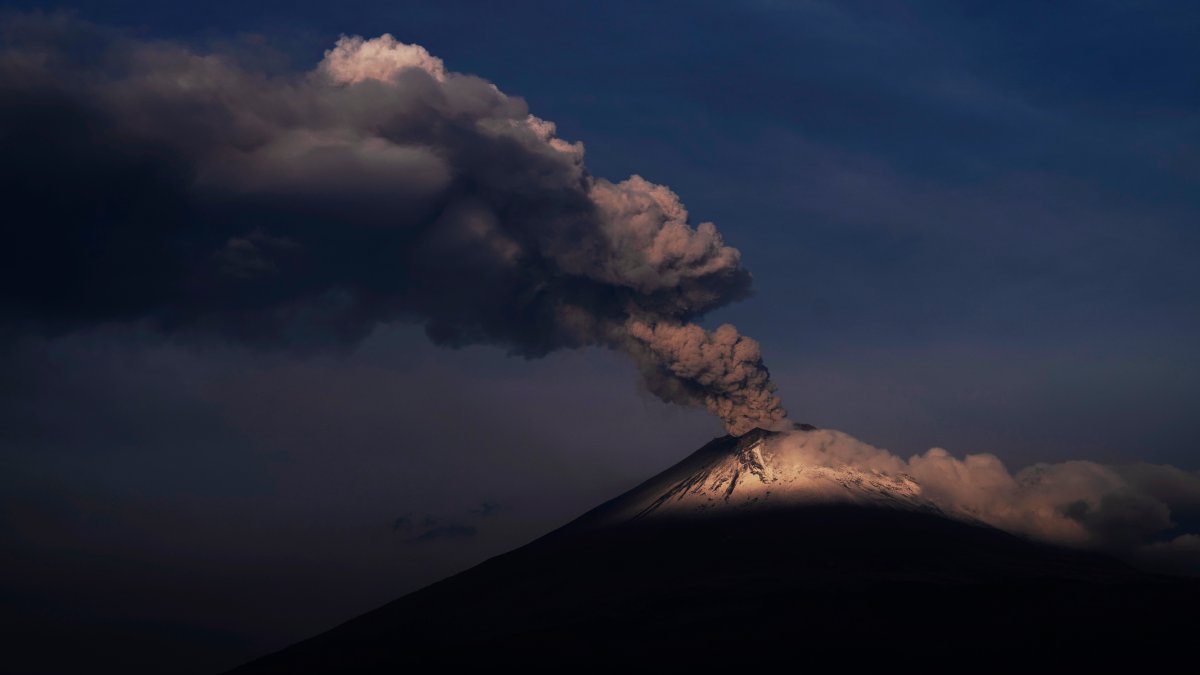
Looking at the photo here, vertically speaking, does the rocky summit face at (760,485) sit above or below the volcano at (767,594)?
above

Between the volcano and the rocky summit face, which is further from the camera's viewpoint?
the rocky summit face

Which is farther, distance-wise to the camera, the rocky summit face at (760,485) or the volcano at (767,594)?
the rocky summit face at (760,485)

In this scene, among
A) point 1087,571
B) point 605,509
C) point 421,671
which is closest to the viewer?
point 421,671

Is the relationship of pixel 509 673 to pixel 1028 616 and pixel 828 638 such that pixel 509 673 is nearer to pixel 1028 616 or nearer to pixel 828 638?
pixel 828 638

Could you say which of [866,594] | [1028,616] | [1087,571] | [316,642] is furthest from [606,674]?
[1087,571]

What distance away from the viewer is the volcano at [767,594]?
95938 mm

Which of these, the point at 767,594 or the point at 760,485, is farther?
the point at 760,485

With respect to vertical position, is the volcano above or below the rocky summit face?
below

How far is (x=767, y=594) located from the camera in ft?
348

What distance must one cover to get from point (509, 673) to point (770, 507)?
4450 cm

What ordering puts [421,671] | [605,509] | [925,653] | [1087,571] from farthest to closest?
[605,509] < [1087,571] < [421,671] < [925,653]

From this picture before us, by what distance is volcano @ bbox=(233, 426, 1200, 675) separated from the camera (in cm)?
9594

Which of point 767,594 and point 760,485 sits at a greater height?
point 760,485

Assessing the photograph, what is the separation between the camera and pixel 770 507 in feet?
443
